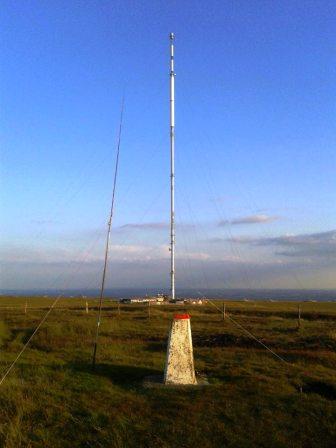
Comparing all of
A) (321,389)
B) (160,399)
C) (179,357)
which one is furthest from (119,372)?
(321,389)

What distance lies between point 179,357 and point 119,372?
2174 millimetres

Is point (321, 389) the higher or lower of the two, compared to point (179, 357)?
lower

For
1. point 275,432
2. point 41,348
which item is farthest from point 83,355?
point 275,432

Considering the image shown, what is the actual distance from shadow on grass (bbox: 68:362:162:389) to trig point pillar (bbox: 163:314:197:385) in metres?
0.85

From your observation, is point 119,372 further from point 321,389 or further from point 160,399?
point 321,389

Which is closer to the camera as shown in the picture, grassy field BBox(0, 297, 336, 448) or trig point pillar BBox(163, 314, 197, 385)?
grassy field BBox(0, 297, 336, 448)

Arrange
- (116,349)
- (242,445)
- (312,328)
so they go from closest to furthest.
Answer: (242,445) < (116,349) < (312,328)

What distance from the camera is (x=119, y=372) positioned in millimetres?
12359

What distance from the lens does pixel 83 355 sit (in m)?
15.0

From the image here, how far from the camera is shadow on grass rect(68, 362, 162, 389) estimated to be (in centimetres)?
1151

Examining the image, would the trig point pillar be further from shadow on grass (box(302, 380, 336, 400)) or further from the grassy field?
shadow on grass (box(302, 380, 336, 400))

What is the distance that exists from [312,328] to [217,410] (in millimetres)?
16581

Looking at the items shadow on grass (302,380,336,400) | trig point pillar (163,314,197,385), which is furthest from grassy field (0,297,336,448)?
trig point pillar (163,314,197,385)

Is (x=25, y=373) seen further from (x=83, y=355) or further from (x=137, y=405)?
(x=137, y=405)
